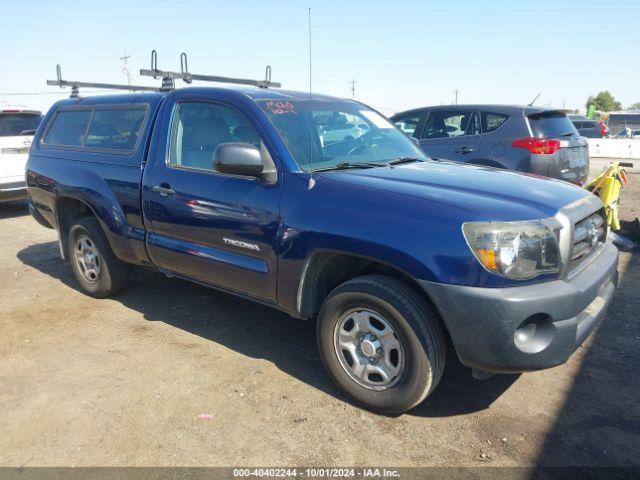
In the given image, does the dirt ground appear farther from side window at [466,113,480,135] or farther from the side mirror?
side window at [466,113,480,135]

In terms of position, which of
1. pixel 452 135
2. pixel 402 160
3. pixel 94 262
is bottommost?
pixel 94 262

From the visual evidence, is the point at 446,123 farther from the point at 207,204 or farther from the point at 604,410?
the point at 604,410

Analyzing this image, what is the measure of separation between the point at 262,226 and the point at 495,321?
1527 mm

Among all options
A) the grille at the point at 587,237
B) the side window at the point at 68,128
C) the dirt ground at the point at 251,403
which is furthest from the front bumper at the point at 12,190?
the grille at the point at 587,237

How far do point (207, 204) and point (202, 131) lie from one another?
0.66 metres

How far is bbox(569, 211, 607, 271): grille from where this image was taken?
9.75 feet

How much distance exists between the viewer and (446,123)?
7.96 meters

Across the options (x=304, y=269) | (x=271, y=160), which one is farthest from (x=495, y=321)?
(x=271, y=160)

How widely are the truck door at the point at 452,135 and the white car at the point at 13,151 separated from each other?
20.3ft

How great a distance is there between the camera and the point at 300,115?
378cm

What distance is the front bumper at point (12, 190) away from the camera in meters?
8.28

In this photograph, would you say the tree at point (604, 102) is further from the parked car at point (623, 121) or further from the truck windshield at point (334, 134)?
the truck windshield at point (334, 134)

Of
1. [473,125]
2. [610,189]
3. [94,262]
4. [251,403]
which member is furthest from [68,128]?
[610,189]

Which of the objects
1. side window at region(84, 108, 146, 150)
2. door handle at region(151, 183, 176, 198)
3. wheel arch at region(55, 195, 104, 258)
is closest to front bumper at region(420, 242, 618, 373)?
door handle at region(151, 183, 176, 198)
